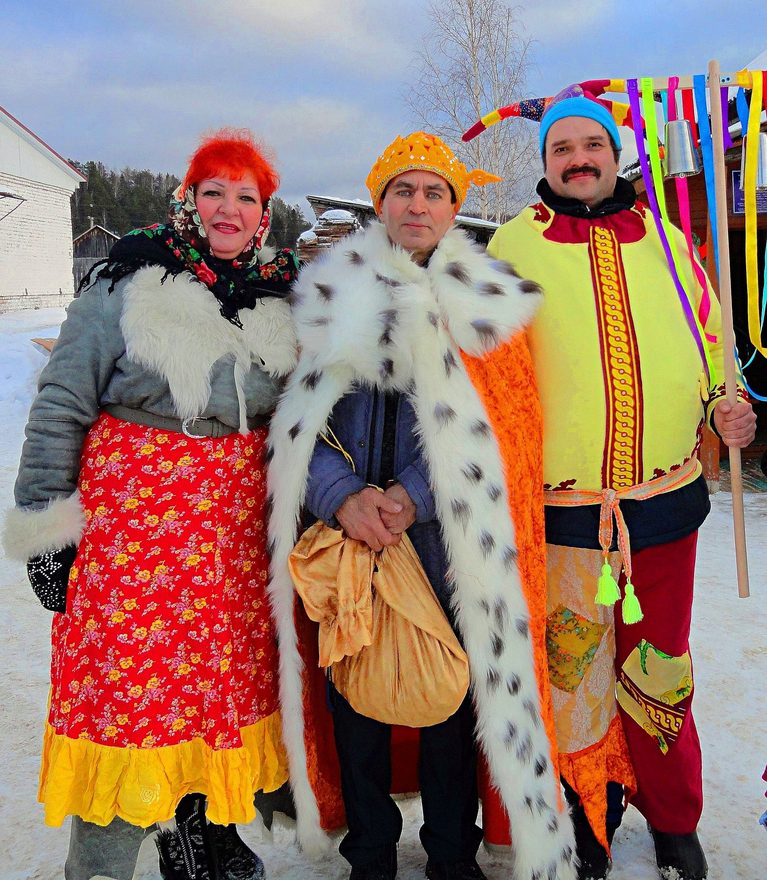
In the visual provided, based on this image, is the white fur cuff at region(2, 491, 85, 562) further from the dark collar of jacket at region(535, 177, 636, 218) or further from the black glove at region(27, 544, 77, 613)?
the dark collar of jacket at region(535, 177, 636, 218)

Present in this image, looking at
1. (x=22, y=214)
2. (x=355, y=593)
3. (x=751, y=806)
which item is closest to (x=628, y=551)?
(x=355, y=593)

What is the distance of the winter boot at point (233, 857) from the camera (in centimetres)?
212

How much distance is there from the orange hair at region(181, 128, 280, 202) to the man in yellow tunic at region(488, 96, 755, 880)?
747 mm

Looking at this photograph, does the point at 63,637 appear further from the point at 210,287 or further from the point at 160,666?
the point at 210,287

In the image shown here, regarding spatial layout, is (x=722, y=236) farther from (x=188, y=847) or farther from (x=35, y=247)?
(x=35, y=247)

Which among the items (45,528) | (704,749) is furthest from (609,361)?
(704,749)

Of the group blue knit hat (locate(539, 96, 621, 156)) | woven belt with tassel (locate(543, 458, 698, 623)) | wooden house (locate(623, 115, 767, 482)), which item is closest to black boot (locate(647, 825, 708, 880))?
woven belt with tassel (locate(543, 458, 698, 623))

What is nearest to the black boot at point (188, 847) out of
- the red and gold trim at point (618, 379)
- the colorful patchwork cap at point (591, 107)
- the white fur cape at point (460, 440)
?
the white fur cape at point (460, 440)

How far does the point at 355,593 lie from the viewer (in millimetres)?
1785

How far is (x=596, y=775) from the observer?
212cm

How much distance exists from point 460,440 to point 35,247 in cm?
2242

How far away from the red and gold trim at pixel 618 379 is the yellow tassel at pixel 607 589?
243 millimetres

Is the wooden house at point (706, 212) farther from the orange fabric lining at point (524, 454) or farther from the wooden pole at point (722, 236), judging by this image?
the orange fabric lining at point (524, 454)

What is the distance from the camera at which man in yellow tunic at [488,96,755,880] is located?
76.8 inches
